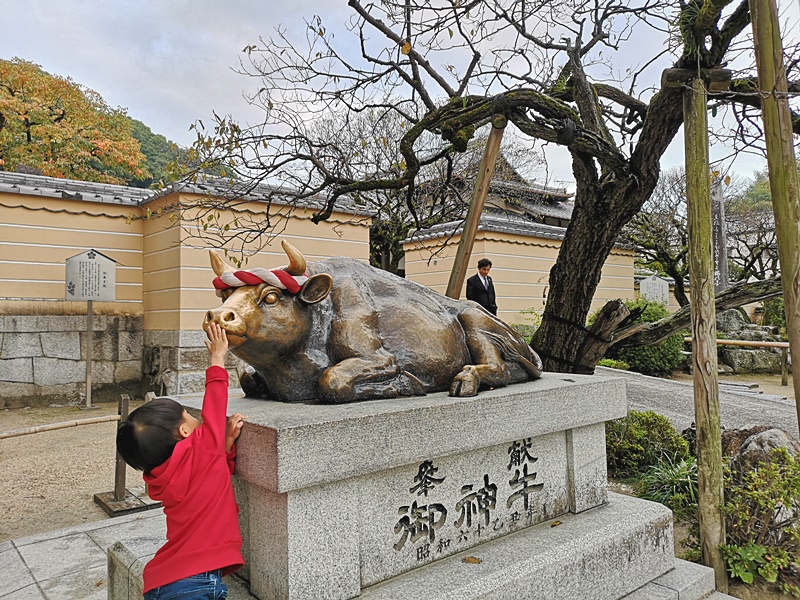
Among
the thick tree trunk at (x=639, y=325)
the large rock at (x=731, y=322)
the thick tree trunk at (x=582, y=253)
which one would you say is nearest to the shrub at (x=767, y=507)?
the thick tree trunk at (x=639, y=325)

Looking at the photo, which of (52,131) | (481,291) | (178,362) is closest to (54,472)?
(178,362)

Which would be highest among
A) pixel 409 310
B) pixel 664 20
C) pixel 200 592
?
pixel 664 20

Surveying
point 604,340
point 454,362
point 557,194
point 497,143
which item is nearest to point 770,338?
point 557,194

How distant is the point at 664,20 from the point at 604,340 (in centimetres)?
281

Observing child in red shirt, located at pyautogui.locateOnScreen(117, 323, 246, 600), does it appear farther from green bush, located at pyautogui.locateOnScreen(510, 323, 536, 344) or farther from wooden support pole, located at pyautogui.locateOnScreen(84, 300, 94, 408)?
green bush, located at pyautogui.locateOnScreen(510, 323, 536, 344)

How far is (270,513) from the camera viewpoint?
83.4 inches

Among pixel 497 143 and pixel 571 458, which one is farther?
→ pixel 497 143

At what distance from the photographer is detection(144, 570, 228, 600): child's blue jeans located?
188cm

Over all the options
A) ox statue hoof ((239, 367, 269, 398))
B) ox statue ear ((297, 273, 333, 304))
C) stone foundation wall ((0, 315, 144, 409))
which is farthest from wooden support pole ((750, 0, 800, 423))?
stone foundation wall ((0, 315, 144, 409))

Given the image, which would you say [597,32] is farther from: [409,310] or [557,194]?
[557,194]

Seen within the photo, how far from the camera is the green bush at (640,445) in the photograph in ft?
19.1

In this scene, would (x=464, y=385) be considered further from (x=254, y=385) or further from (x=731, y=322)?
(x=731, y=322)

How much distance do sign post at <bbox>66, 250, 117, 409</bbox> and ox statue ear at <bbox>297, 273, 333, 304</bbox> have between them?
26.6ft

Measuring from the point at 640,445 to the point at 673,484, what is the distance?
1.05 meters
